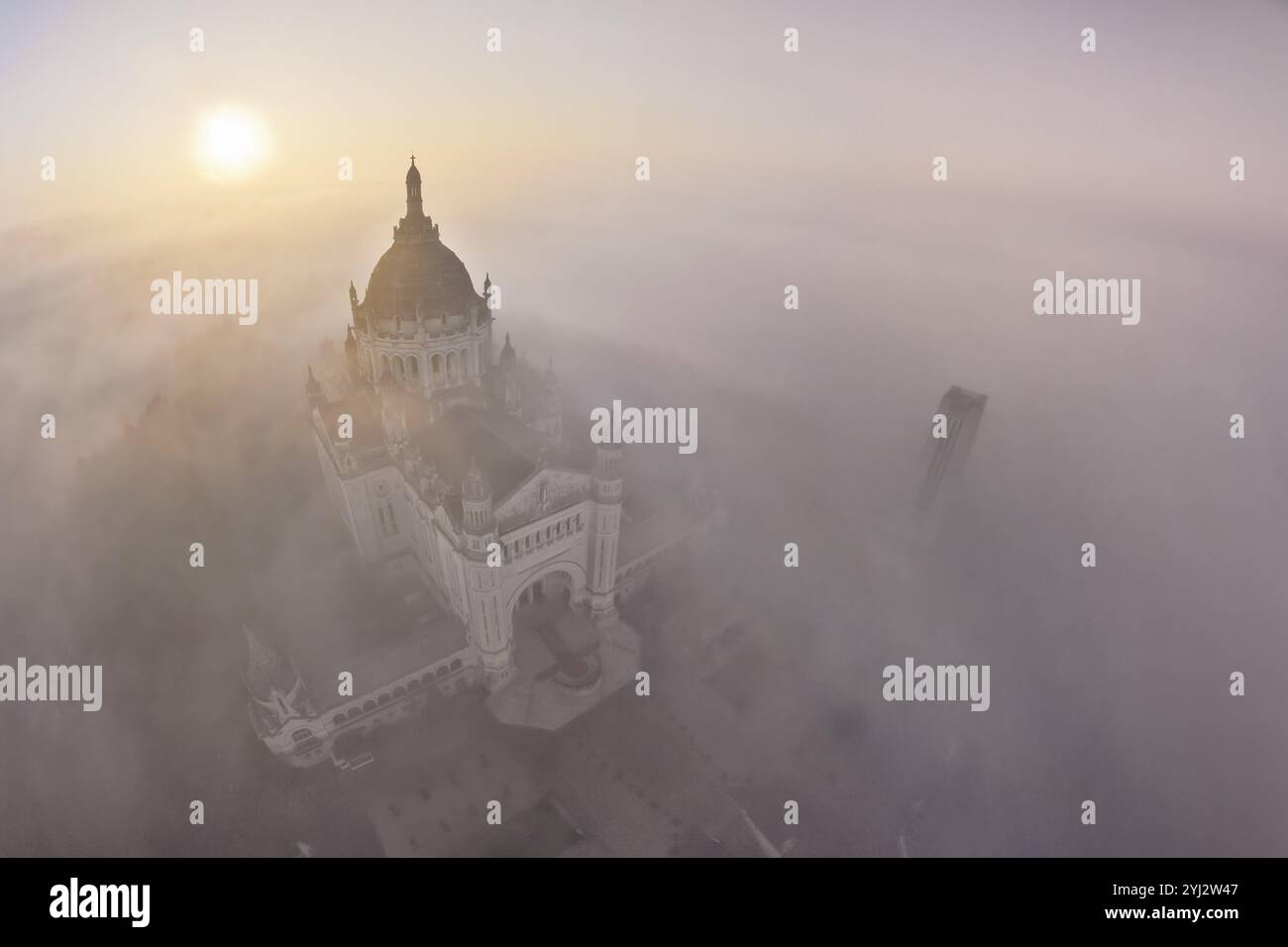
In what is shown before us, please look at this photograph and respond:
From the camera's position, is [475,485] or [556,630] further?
[556,630]

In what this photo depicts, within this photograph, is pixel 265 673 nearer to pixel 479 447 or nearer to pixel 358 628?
pixel 358 628

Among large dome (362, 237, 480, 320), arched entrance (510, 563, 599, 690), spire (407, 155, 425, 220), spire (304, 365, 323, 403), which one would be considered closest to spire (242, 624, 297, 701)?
arched entrance (510, 563, 599, 690)

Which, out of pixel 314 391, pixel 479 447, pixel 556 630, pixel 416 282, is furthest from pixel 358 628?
pixel 416 282

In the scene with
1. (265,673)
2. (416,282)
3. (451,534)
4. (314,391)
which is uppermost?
(416,282)

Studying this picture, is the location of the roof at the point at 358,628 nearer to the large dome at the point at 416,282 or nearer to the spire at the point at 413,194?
the large dome at the point at 416,282

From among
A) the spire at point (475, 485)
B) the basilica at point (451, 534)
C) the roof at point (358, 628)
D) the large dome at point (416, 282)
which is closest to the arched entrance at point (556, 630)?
the basilica at point (451, 534)

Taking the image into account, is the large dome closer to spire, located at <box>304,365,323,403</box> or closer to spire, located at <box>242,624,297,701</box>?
spire, located at <box>304,365,323,403</box>

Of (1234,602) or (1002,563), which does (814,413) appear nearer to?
(1002,563)
